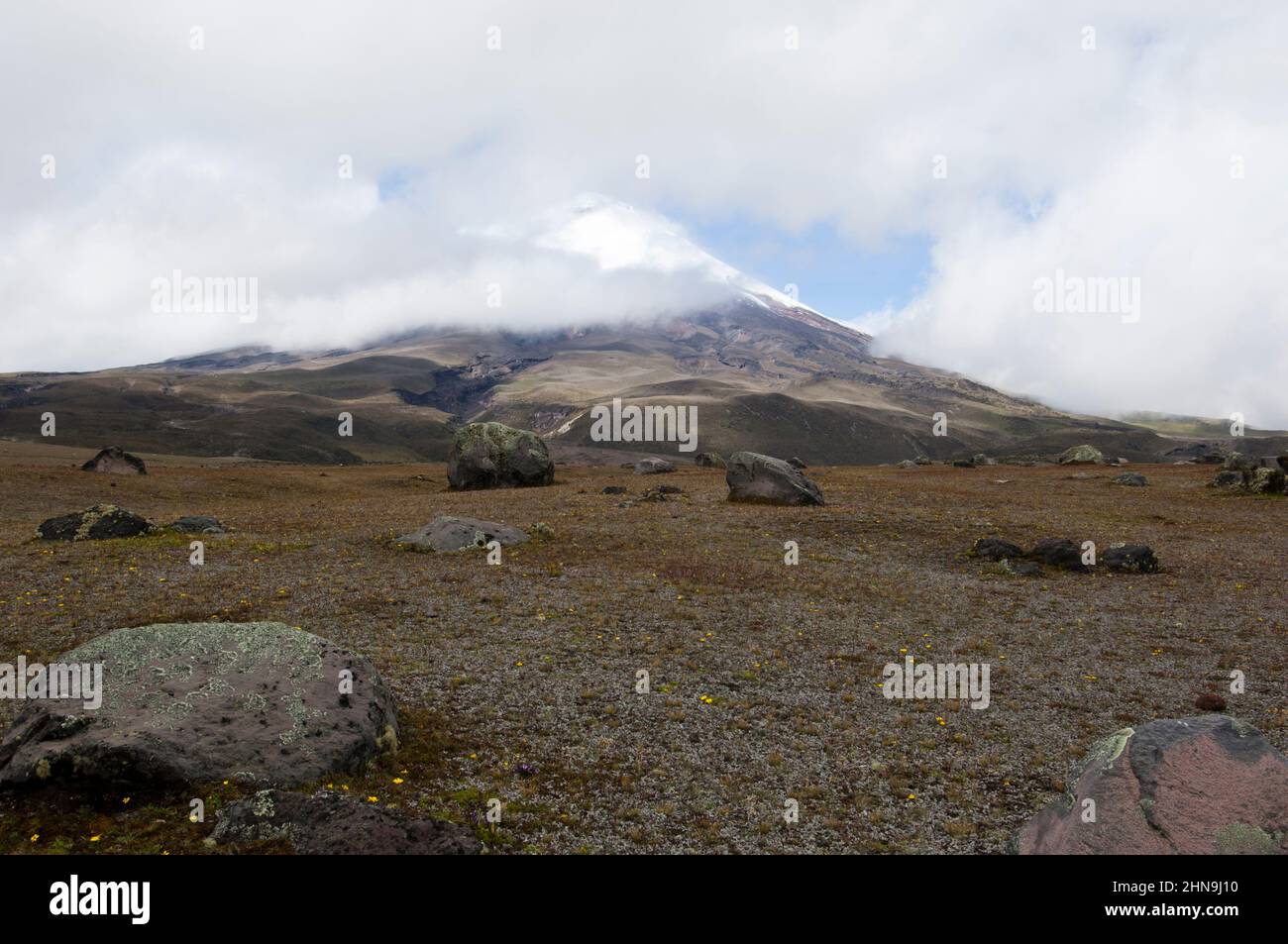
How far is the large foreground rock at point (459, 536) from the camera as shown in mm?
32625

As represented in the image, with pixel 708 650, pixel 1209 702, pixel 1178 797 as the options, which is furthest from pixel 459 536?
pixel 1178 797

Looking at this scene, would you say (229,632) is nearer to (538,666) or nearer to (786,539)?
(538,666)

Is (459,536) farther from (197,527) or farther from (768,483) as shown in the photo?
(768,483)

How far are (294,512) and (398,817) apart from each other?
41270 mm

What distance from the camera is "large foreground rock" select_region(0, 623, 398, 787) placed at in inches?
412

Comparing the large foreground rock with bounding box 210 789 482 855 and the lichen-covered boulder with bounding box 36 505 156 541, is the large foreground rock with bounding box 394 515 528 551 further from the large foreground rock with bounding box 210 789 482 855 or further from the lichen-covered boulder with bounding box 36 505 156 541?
the large foreground rock with bounding box 210 789 482 855

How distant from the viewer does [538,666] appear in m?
18.1

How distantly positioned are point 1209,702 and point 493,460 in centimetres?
5627

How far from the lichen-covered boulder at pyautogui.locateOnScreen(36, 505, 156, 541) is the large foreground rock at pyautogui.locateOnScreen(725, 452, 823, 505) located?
34.2 m

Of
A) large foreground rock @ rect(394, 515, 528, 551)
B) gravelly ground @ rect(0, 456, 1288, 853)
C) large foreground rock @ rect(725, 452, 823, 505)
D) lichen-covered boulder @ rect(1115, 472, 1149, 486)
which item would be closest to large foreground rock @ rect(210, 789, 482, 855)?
gravelly ground @ rect(0, 456, 1288, 853)

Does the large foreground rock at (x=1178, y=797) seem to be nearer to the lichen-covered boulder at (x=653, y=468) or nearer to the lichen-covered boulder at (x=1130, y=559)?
the lichen-covered boulder at (x=1130, y=559)

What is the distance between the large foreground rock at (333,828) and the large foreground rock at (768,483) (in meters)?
41.5
